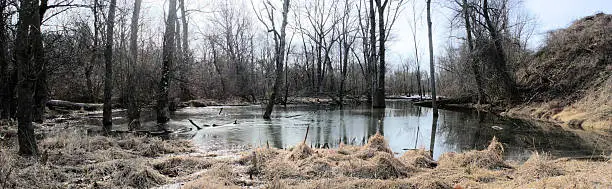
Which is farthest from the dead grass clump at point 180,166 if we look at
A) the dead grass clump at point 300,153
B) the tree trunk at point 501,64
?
the tree trunk at point 501,64

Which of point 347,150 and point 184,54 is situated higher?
point 184,54

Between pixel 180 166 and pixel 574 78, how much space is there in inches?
814

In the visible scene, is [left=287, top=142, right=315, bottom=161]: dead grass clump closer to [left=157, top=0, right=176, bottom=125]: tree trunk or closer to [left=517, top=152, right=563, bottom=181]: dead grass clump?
[left=517, top=152, right=563, bottom=181]: dead grass clump

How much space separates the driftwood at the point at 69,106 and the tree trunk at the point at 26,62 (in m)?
17.5

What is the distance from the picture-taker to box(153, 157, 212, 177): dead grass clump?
21.0ft

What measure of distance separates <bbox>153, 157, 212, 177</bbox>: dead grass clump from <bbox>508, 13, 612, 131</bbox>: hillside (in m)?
13.5

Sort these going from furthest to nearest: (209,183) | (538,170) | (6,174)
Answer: (538,170) < (209,183) < (6,174)

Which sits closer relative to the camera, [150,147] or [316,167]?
[316,167]

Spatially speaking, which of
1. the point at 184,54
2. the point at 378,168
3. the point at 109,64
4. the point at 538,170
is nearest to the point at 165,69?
the point at 109,64

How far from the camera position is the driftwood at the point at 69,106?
72.5 feet

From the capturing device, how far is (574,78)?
64.4 ft

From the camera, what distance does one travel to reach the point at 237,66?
42625 mm

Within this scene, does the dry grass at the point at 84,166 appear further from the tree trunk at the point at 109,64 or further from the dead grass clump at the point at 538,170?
the tree trunk at the point at 109,64

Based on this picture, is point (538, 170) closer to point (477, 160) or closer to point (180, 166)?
point (477, 160)
